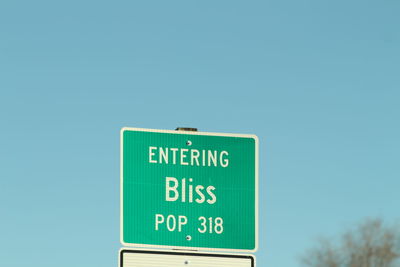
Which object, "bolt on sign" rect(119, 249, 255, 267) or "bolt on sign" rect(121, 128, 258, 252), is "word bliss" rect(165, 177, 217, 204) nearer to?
"bolt on sign" rect(121, 128, 258, 252)

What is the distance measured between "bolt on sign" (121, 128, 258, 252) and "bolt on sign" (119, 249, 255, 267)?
102mm

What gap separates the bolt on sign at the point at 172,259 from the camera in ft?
29.1

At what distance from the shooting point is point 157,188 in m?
9.17

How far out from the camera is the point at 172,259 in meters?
8.91

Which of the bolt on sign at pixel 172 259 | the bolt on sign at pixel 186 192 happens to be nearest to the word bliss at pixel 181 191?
the bolt on sign at pixel 186 192

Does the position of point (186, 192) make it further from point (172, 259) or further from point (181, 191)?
point (172, 259)

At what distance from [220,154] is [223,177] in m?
0.21

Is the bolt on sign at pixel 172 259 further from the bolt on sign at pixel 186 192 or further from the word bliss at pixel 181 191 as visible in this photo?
the word bliss at pixel 181 191

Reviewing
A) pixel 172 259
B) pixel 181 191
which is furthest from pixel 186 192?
pixel 172 259

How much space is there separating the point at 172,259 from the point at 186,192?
63 cm

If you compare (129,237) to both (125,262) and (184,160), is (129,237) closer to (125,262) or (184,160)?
(125,262)

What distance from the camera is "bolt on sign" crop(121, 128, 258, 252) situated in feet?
29.9

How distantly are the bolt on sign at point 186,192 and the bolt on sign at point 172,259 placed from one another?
10cm

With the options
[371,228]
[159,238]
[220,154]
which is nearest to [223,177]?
[220,154]
